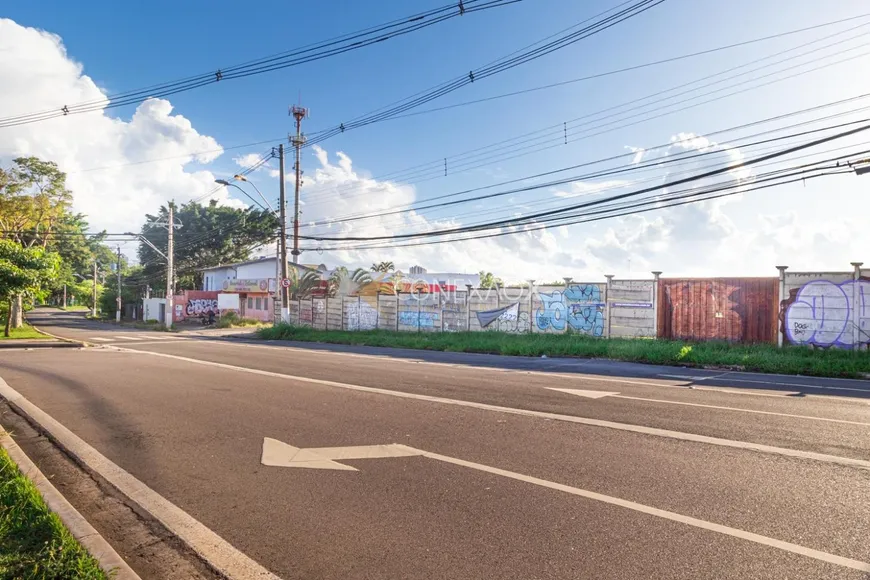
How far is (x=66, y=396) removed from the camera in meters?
9.38

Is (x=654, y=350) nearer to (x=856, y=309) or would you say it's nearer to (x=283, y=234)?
(x=856, y=309)

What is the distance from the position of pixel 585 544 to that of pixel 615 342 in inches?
601

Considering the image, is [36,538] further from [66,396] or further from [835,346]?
[835,346]

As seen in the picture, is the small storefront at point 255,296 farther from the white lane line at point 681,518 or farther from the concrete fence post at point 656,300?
the white lane line at point 681,518

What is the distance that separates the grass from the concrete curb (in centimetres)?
5

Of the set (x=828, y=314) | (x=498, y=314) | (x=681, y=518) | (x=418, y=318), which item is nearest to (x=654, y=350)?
(x=828, y=314)

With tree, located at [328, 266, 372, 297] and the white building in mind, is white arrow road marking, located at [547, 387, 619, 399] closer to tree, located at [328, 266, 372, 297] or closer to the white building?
tree, located at [328, 266, 372, 297]

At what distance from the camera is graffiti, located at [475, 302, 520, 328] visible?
896 inches

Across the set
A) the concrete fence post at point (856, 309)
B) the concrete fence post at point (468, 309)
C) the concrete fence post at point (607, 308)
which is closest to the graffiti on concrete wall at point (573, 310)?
the concrete fence post at point (607, 308)

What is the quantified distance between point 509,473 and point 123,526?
3213 mm

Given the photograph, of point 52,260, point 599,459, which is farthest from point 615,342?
point 52,260

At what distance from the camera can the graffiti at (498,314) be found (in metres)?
22.8

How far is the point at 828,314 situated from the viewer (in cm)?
1581

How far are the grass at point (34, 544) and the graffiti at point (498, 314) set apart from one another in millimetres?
19568
